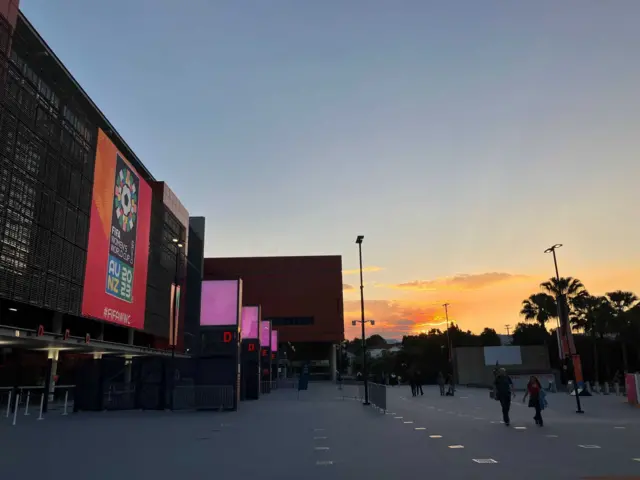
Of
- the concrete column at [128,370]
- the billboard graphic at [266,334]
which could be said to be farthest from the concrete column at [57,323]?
the billboard graphic at [266,334]

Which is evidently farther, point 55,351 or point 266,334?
point 266,334

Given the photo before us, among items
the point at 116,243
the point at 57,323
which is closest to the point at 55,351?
the point at 57,323

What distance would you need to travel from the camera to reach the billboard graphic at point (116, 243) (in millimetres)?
30250

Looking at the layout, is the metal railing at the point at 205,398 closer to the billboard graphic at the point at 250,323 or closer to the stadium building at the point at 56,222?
the stadium building at the point at 56,222

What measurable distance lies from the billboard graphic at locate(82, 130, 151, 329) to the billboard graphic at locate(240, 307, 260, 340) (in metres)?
7.71

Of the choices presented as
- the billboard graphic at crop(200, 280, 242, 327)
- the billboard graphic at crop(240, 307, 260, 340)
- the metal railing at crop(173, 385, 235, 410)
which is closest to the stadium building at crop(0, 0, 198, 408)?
the billboard graphic at crop(200, 280, 242, 327)

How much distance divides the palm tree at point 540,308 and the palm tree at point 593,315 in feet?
9.02

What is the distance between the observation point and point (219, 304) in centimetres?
2689

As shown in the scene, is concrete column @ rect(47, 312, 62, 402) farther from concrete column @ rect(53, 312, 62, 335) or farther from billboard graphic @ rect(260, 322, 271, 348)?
billboard graphic @ rect(260, 322, 271, 348)

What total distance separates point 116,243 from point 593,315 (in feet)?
182

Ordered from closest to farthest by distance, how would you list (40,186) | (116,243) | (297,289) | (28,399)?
(28,399) → (40,186) → (116,243) → (297,289)

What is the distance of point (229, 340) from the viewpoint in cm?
2609

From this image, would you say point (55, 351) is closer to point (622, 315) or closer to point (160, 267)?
point (160, 267)

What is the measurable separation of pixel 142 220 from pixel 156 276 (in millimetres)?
9782
